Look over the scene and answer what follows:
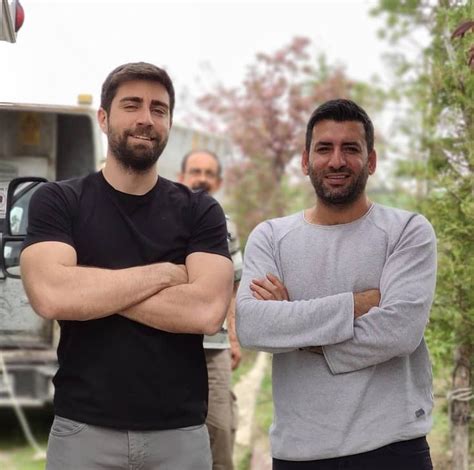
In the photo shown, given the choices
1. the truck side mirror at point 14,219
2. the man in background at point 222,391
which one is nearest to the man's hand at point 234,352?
the man in background at point 222,391

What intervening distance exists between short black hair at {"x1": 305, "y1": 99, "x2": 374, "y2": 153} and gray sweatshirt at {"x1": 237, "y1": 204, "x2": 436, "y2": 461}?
0.28 metres

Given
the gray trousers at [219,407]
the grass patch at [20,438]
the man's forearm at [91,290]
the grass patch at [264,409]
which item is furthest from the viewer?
the grass patch at [264,409]

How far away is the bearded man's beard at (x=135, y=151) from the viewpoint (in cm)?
356

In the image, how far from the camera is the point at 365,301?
11.5 ft

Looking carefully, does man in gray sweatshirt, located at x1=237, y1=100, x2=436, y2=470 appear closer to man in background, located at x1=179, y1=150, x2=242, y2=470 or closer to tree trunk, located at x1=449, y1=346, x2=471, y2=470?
man in background, located at x1=179, y1=150, x2=242, y2=470

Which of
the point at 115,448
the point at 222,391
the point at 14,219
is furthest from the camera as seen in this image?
the point at 222,391

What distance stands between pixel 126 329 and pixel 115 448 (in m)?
0.38

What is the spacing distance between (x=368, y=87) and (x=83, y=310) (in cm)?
1534

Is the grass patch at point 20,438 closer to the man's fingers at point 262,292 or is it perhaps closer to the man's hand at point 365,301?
the man's fingers at point 262,292

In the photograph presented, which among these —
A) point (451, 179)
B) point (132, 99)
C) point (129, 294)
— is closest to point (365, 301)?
point (129, 294)

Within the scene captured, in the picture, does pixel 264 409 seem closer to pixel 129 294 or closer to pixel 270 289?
pixel 270 289

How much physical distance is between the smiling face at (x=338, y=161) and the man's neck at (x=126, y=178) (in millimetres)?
587

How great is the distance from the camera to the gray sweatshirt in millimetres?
3412

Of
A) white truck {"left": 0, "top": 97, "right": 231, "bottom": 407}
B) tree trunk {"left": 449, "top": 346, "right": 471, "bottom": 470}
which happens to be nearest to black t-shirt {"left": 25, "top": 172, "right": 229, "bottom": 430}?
tree trunk {"left": 449, "top": 346, "right": 471, "bottom": 470}
